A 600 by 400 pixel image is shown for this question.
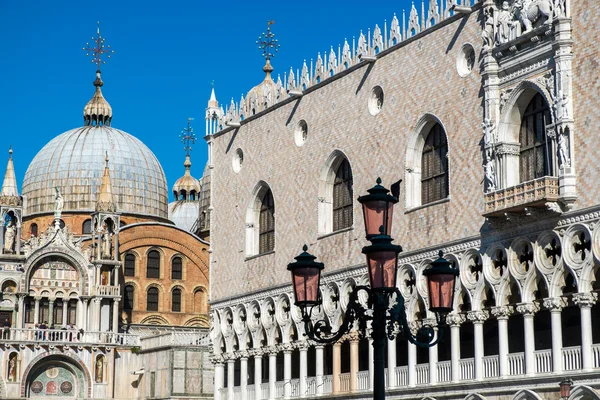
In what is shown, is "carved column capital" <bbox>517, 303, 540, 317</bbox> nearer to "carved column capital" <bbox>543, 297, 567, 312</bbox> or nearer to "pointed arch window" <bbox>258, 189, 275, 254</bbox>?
"carved column capital" <bbox>543, 297, 567, 312</bbox>

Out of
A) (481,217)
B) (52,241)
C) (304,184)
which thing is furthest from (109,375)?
(481,217)

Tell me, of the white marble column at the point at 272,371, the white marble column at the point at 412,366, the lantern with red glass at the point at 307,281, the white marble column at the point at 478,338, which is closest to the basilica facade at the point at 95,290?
the white marble column at the point at 272,371

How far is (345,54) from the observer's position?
99.6ft

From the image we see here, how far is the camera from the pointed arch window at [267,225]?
1318 inches

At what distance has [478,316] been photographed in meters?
24.7

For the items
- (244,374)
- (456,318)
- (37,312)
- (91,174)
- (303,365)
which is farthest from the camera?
(91,174)

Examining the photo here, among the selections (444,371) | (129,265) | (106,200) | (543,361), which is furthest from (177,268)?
(543,361)

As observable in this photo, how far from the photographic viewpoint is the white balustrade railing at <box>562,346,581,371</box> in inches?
866

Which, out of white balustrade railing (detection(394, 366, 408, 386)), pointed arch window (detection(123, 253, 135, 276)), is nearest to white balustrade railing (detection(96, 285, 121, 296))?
pointed arch window (detection(123, 253, 135, 276))

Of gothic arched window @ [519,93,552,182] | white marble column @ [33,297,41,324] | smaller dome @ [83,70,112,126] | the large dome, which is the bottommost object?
white marble column @ [33,297,41,324]

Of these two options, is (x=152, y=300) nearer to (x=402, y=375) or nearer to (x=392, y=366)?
(x=392, y=366)

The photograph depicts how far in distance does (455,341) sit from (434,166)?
3986mm

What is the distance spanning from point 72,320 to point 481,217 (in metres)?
22.2

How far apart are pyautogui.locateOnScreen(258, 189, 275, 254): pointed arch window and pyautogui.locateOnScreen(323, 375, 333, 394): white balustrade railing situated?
175 inches
